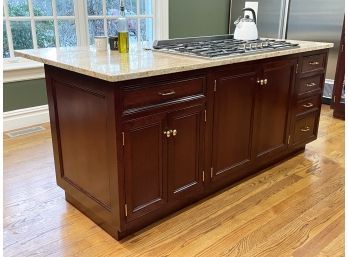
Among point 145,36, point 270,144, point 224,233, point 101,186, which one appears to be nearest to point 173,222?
point 224,233

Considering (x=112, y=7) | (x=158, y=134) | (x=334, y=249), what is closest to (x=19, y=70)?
(x=112, y=7)

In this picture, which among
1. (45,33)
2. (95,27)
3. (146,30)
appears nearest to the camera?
(45,33)

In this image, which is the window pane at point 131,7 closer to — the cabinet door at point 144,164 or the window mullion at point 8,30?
the window mullion at point 8,30

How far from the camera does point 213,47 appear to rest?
231 cm

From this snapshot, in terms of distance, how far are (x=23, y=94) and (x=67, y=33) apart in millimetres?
760

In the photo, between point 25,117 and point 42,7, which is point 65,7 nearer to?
point 42,7

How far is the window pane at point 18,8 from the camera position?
10.6 feet

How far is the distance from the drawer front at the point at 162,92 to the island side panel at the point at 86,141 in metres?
0.09

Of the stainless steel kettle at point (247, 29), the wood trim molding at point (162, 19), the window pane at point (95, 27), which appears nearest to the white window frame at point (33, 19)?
the window pane at point (95, 27)

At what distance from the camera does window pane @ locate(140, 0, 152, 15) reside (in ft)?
13.5

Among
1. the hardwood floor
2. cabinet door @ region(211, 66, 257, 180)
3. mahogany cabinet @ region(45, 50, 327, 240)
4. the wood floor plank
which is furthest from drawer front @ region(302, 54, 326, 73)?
the wood floor plank

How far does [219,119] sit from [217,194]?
54 cm

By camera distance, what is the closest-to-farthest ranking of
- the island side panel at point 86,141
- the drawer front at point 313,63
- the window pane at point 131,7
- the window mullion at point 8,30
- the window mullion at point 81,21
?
1. the island side panel at point 86,141
2. the drawer front at point 313,63
3. the window mullion at point 8,30
4. the window mullion at point 81,21
5. the window pane at point 131,7

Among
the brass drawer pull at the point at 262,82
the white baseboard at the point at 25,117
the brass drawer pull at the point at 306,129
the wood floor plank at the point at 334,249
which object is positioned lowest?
the wood floor plank at the point at 334,249
